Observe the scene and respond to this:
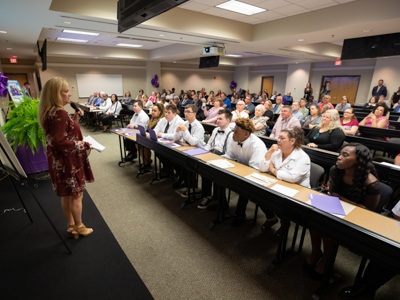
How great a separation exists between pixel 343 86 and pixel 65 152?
1536 cm

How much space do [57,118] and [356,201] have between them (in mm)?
2688

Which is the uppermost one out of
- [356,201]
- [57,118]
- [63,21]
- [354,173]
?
[63,21]

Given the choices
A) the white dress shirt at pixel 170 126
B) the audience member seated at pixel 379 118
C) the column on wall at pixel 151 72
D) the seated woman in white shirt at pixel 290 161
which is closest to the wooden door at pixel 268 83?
the column on wall at pixel 151 72

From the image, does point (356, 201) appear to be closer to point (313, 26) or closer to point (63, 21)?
point (313, 26)

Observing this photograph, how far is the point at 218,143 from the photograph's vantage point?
3.37 meters

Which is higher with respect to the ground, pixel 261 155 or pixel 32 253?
pixel 261 155

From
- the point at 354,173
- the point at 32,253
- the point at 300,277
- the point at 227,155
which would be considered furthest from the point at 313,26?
the point at 32,253

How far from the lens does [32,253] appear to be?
2209mm

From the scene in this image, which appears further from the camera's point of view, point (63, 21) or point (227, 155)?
point (63, 21)

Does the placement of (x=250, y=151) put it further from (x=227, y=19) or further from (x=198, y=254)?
(x=227, y=19)

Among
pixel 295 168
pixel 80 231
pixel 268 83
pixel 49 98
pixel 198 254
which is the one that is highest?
pixel 268 83

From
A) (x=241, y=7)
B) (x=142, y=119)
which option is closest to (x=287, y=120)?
(x=241, y=7)

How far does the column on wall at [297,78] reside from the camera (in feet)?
45.2

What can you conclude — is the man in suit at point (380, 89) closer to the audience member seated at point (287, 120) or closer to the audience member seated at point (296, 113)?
the audience member seated at point (296, 113)
